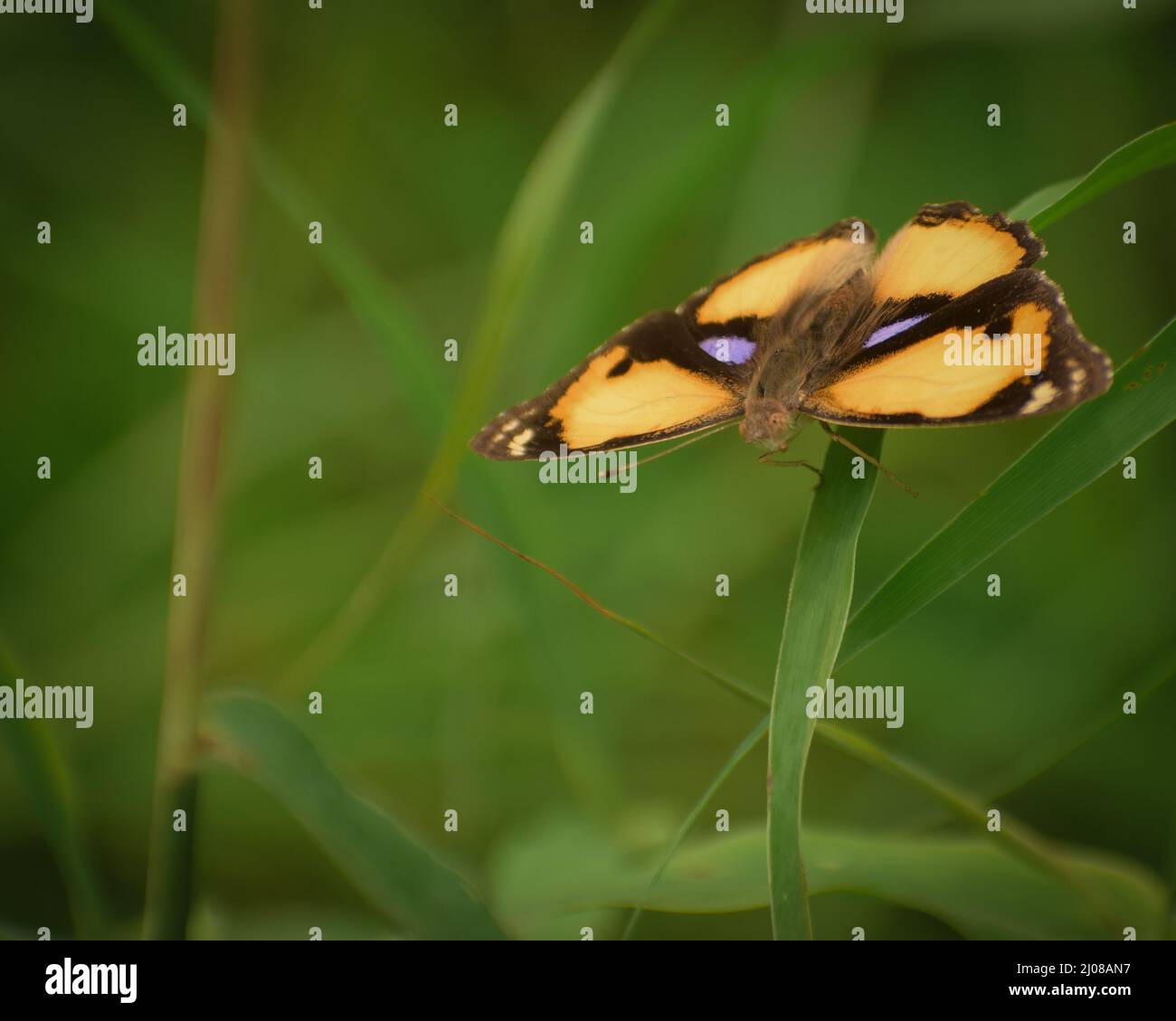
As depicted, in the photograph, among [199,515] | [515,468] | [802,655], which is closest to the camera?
[802,655]

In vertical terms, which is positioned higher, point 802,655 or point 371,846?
point 802,655

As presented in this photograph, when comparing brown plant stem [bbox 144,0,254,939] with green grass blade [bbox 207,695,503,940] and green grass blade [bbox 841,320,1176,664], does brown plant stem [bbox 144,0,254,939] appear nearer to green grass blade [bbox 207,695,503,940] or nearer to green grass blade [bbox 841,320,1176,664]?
green grass blade [bbox 207,695,503,940]

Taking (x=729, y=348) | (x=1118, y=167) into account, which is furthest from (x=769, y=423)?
(x=1118, y=167)

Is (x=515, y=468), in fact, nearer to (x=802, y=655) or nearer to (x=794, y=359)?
(x=794, y=359)

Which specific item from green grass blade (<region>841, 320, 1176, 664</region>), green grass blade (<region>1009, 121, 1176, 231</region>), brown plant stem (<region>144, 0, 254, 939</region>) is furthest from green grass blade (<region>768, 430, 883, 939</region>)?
brown plant stem (<region>144, 0, 254, 939</region>)

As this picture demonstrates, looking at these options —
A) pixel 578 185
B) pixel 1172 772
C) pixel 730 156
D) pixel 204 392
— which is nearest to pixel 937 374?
pixel 730 156

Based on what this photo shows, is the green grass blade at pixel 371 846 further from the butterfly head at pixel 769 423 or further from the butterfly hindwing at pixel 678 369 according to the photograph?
the butterfly head at pixel 769 423
